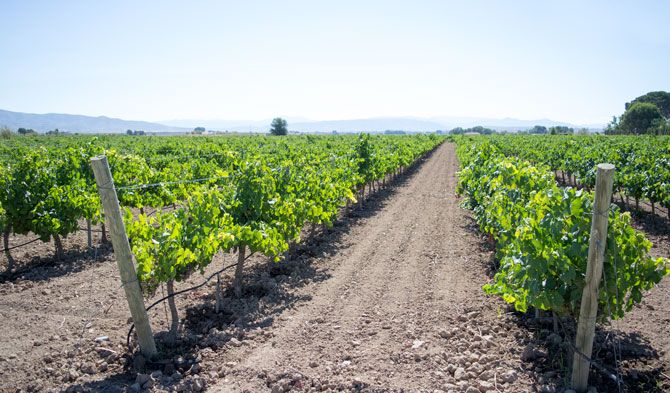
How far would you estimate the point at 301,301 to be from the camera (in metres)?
6.86

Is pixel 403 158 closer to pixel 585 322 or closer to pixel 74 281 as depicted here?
pixel 74 281

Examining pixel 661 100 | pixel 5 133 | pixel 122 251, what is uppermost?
pixel 661 100

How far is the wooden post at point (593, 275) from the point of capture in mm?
3646

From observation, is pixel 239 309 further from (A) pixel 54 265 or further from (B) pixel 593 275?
(A) pixel 54 265

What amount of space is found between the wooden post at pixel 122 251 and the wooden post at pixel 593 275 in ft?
15.7

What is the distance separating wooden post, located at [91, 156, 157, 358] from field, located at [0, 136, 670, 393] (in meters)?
0.16

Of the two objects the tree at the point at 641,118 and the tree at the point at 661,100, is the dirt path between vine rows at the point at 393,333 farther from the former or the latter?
the tree at the point at 661,100

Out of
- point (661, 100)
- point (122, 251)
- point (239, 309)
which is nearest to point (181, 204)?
point (239, 309)

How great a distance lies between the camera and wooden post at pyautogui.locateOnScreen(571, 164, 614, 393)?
3.65 meters

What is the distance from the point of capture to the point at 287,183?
8.65m

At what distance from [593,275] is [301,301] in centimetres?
434

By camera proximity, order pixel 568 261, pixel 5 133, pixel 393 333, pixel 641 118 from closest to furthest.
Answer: pixel 568 261 < pixel 393 333 < pixel 5 133 < pixel 641 118

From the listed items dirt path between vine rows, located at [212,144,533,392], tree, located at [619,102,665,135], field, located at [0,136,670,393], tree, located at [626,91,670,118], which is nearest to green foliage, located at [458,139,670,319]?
field, located at [0,136,670,393]

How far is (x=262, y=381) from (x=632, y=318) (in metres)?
5.31
